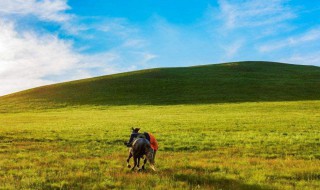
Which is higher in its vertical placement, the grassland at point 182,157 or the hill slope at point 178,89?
the hill slope at point 178,89

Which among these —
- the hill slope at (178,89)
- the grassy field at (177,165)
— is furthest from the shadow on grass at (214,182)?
the hill slope at (178,89)

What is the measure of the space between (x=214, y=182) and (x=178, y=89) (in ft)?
223

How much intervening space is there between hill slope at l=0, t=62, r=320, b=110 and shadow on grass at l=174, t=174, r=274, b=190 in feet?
172

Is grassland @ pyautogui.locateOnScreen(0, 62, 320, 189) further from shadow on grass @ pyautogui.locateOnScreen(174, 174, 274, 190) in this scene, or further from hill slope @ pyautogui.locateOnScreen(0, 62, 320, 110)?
hill slope @ pyautogui.locateOnScreen(0, 62, 320, 110)

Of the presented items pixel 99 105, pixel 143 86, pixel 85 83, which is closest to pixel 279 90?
pixel 143 86

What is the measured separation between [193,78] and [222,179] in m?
82.1

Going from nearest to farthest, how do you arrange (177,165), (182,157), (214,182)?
(214,182) → (177,165) → (182,157)

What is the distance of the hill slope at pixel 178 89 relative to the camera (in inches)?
2628

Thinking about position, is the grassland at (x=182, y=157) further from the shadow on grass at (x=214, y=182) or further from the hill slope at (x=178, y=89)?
the hill slope at (x=178, y=89)

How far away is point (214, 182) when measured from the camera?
9945 millimetres

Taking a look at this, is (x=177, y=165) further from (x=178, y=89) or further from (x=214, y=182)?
(x=178, y=89)

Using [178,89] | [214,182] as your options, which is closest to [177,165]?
[214,182]

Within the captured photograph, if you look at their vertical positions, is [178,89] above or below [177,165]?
above

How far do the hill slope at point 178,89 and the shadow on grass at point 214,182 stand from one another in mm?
52301
